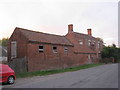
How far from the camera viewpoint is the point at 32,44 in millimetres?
23750

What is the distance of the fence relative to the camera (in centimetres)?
2102

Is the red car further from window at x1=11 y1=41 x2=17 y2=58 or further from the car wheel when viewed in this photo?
window at x1=11 y1=41 x2=17 y2=58

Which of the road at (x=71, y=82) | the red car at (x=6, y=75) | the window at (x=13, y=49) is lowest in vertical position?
the road at (x=71, y=82)

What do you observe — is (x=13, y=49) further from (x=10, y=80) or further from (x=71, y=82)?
(x=71, y=82)

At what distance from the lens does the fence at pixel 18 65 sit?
2102cm

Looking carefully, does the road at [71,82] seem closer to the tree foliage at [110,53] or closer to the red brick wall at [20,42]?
the red brick wall at [20,42]

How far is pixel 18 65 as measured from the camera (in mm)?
21328

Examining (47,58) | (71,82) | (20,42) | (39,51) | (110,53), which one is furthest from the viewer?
(110,53)

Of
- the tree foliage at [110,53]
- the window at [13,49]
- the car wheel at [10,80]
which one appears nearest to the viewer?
the car wheel at [10,80]

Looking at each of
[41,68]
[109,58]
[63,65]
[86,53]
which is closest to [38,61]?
[41,68]

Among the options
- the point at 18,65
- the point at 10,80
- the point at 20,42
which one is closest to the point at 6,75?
the point at 10,80

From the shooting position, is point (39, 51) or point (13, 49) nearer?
point (39, 51)

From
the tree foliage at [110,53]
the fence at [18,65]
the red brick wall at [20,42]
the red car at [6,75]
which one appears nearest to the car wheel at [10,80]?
the red car at [6,75]

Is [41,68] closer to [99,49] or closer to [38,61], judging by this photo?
[38,61]
